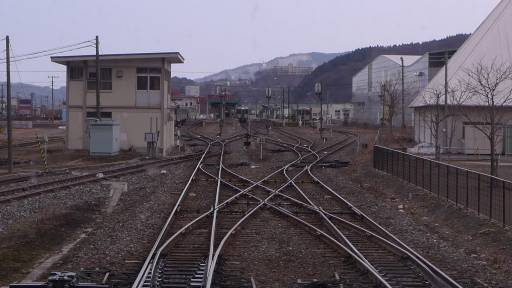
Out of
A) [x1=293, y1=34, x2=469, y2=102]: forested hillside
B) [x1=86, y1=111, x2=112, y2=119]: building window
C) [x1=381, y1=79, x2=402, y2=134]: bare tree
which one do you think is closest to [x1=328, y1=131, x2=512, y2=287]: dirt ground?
[x1=86, y1=111, x2=112, y2=119]: building window

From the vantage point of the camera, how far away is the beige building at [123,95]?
4019 cm

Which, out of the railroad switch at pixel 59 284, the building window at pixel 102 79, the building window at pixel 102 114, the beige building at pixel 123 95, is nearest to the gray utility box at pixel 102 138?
the beige building at pixel 123 95

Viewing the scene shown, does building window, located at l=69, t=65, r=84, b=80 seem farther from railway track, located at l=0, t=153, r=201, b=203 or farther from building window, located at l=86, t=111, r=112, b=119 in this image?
railway track, located at l=0, t=153, r=201, b=203

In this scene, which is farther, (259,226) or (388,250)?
(259,226)

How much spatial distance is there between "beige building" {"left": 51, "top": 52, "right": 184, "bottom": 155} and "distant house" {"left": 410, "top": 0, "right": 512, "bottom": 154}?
15.9 meters

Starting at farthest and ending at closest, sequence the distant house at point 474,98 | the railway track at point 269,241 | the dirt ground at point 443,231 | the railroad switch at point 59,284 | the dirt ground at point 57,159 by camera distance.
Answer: the distant house at point 474,98, the dirt ground at point 57,159, the dirt ground at point 443,231, the railway track at point 269,241, the railroad switch at point 59,284

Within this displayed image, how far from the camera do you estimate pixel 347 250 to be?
1154 cm

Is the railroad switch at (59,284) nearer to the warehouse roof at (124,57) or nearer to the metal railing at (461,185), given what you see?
the metal railing at (461,185)

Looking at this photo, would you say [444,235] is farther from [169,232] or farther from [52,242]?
[52,242]

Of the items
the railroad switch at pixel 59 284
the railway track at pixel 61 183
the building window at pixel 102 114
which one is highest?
the building window at pixel 102 114

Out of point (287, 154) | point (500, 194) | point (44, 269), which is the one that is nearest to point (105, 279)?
point (44, 269)

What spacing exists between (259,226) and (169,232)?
200cm

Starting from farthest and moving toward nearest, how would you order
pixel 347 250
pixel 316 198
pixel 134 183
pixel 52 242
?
pixel 134 183
pixel 316 198
pixel 52 242
pixel 347 250

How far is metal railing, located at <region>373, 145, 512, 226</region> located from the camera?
14.7 metres
